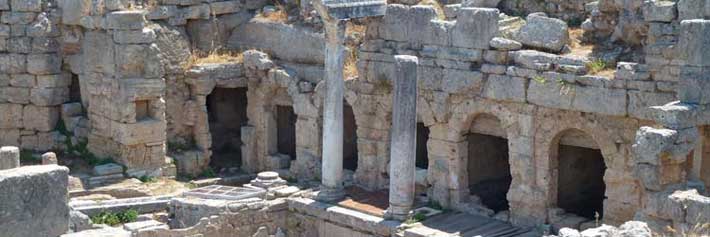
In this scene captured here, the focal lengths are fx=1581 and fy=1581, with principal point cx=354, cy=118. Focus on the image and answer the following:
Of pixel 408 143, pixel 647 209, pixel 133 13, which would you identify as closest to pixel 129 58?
pixel 133 13

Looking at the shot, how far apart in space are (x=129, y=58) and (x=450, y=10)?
642cm

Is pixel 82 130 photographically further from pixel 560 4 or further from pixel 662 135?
pixel 662 135

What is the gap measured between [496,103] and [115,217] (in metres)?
7.17

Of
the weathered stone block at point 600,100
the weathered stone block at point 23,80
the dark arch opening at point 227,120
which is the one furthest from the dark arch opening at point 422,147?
the weathered stone block at point 23,80

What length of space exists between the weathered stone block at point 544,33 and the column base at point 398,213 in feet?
11.5

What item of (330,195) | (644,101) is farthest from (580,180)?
(330,195)

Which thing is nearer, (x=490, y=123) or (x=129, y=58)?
(x=490, y=123)

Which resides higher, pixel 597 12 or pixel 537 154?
pixel 597 12

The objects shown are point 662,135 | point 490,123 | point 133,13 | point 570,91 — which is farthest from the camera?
point 133,13

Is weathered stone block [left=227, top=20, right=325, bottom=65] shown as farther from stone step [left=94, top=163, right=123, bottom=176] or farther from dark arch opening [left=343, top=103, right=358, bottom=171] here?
stone step [left=94, top=163, right=123, bottom=176]

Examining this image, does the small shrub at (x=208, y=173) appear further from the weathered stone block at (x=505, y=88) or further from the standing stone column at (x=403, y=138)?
the weathered stone block at (x=505, y=88)

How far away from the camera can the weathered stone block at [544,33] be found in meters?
26.1

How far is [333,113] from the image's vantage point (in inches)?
1128

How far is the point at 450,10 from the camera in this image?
28141 mm
